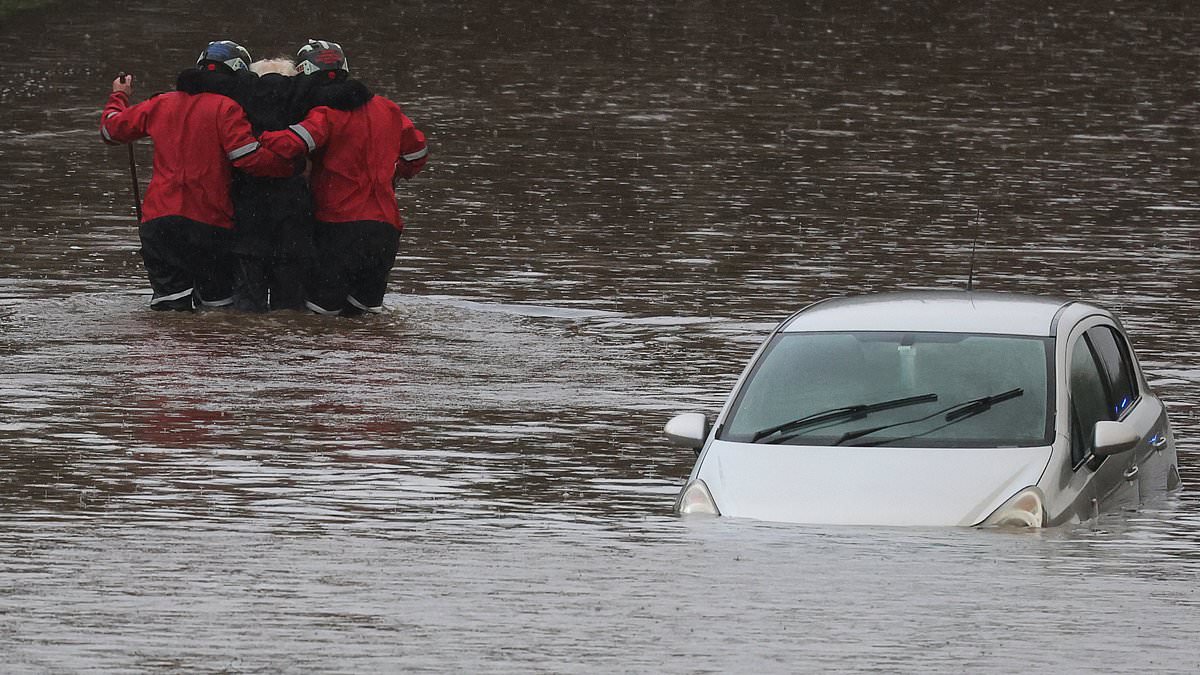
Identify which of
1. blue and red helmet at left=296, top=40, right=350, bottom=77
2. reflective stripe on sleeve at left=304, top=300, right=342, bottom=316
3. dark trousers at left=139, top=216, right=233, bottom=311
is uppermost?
blue and red helmet at left=296, top=40, right=350, bottom=77

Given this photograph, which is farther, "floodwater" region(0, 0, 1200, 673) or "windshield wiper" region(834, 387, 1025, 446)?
"windshield wiper" region(834, 387, 1025, 446)

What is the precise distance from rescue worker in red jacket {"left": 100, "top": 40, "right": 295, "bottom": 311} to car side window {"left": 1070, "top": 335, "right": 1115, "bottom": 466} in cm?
702

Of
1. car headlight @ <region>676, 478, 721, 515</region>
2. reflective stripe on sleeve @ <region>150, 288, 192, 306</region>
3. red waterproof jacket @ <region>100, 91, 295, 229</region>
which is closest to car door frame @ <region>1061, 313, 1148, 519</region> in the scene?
car headlight @ <region>676, 478, 721, 515</region>

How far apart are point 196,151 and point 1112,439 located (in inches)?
324

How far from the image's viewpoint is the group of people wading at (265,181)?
17266 millimetres

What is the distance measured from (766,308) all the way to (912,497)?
25.8 ft

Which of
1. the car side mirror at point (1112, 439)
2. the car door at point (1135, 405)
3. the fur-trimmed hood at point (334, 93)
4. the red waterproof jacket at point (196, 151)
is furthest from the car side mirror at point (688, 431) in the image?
the fur-trimmed hood at point (334, 93)

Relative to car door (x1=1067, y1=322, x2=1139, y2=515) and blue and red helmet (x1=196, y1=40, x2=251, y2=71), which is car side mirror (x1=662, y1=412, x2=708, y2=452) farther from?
blue and red helmet (x1=196, y1=40, x2=251, y2=71)

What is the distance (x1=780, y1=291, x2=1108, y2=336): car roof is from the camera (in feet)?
37.4

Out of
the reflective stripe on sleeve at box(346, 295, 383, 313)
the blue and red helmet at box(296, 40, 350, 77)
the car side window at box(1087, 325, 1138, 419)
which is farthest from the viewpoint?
the reflective stripe on sleeve at box(346, 295, 383, 313)

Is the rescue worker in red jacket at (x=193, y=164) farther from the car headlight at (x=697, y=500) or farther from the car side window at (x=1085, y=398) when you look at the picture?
the car headlight at (x=697, y=500)

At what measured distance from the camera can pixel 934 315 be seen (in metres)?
11.5

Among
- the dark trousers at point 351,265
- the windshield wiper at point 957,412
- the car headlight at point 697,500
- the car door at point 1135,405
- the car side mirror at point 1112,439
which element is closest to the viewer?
the car headlight at point 697,500

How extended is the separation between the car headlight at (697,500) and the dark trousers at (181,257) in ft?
24.7
